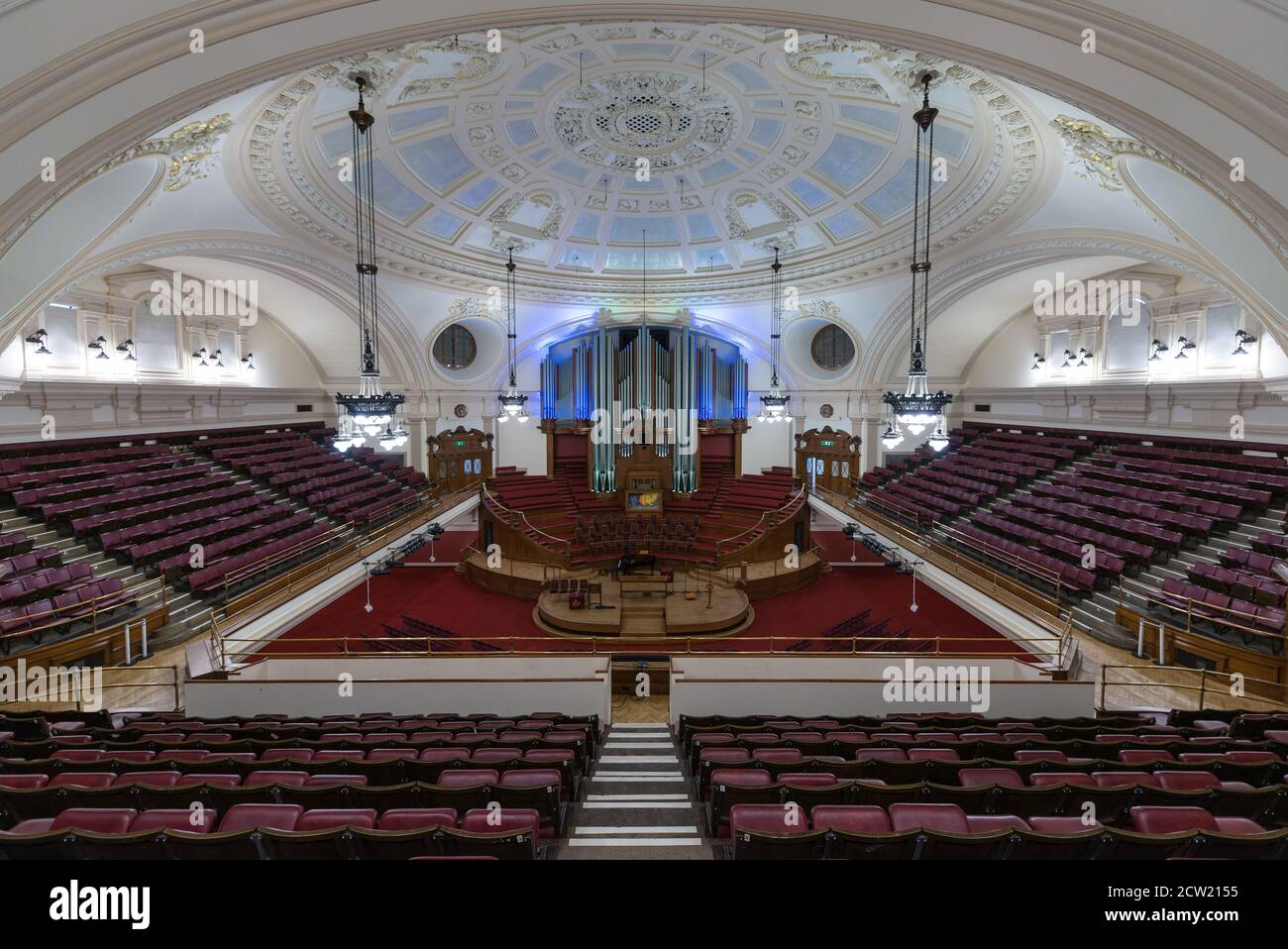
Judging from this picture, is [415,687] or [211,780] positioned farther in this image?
[415,687]

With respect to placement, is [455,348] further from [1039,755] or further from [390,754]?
[1039,755]

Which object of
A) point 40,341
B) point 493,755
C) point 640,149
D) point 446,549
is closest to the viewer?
point 493,755

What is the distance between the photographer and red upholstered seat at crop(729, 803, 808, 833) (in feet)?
11.0

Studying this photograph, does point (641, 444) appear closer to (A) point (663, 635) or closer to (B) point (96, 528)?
(A) point (663, 635)

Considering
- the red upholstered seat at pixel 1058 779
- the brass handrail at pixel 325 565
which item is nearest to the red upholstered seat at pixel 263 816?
the red upholstered seat at pixel 1058 779

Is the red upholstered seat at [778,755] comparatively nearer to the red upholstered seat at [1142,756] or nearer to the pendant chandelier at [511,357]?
the red upholstered seat at [1142,756]

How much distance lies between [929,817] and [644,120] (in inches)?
473

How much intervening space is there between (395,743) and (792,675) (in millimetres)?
5706

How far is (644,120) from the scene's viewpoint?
438 inches

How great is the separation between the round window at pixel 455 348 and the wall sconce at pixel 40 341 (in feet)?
31.4

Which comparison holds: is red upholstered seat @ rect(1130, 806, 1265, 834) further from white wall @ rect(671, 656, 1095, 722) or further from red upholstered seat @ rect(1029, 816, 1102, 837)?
white wall @ rect(671, 656, 1095, 722)

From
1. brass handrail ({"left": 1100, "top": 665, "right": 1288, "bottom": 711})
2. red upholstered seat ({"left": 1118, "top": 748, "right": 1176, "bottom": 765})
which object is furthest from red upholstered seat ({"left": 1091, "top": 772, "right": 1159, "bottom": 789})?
brass handrail ({"left": 1100, "top": 665, "right": 1288, "bottom": 711})

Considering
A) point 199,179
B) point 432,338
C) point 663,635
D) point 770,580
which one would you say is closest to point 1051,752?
point 663,635

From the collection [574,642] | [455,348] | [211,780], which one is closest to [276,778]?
[211,780]
